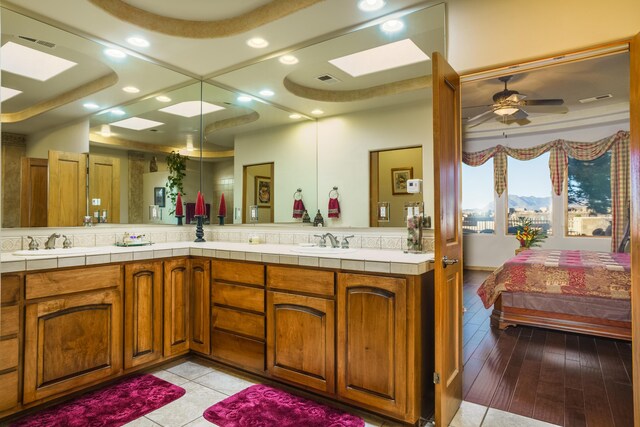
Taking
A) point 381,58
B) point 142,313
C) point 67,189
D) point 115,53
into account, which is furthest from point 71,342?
point 381,58

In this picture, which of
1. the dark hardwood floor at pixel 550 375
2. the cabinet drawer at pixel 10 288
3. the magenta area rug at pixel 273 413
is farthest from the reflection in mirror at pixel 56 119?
the dark hardwood floor at pixel 550 375

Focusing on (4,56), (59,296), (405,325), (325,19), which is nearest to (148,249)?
(59,296)

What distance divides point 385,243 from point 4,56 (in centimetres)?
285

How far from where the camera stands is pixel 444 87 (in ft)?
6.48

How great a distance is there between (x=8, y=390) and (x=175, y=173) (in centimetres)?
204

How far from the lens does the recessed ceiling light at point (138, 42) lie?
Answer: 278cm

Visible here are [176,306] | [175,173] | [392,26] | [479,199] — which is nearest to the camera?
[392,26]

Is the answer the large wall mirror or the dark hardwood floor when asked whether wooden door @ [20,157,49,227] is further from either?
the dark hardwood floor

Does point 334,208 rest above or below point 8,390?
above

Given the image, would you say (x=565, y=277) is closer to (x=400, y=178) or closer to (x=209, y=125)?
(x=400, y=178)

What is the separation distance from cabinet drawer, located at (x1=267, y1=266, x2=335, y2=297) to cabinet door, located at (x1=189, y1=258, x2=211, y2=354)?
65 centimetres

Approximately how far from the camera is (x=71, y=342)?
2.21 metres

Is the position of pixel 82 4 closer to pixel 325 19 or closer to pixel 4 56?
pixel 4 56

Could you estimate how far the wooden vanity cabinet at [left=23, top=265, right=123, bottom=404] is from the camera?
2.05 metres
